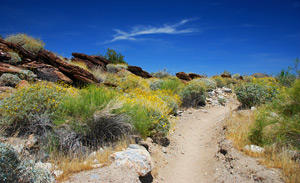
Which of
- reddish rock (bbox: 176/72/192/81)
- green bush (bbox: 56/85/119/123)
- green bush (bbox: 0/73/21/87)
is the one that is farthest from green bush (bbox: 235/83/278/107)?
reddish rock (bbox: 176/72/192/81)

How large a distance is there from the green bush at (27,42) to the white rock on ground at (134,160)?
43.1ft

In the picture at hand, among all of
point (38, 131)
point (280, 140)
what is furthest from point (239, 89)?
point (38, 131)

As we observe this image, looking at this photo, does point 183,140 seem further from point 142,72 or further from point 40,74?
point 142,72

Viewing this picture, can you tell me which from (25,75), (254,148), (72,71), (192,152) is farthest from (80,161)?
(72,71)

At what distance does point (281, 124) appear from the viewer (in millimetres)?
4531

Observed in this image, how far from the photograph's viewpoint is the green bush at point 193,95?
11578mm

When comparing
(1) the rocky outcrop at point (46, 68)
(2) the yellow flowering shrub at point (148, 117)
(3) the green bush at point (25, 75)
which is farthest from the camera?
(1) the rocky outcrop at point (46, 68)

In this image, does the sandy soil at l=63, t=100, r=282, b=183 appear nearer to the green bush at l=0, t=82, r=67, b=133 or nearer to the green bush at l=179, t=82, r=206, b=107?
the green bush at l=0, t=82, r=67, b=133

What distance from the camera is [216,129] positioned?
761 centimetres

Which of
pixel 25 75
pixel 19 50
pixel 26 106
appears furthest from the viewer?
pixel 19 50

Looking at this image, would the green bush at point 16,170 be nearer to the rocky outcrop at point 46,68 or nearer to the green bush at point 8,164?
the green bush at point 8,164

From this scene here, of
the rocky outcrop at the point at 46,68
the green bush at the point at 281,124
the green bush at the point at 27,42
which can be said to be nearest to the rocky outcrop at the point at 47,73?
the rocky outcrop at the point at 46,68

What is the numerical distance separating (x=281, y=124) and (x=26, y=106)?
6.42 m

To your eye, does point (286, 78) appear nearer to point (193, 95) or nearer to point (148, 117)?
point (193, 95)
